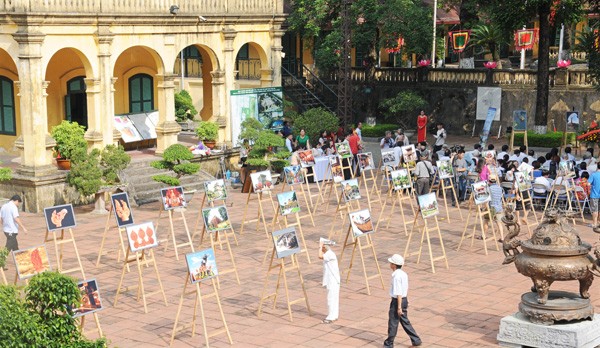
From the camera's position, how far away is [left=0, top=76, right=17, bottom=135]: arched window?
101ft

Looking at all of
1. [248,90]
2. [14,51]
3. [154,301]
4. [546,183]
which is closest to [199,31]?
[248,90]

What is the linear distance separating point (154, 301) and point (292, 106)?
64.6ft

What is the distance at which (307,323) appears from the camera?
17734mm

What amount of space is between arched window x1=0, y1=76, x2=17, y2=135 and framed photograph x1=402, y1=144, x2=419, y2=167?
11.6 metres

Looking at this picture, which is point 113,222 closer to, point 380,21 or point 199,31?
point 199,31

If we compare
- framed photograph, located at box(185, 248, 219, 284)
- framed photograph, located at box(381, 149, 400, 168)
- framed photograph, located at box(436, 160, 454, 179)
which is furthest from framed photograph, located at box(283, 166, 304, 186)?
framed photograph, located at box(185, 248, 219, 284)

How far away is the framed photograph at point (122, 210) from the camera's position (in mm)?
20703

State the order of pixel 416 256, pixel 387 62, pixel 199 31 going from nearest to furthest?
pixel 416 256 → pixel 199 31 → pixel 387 62

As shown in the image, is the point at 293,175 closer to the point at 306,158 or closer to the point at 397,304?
the point at 306,158

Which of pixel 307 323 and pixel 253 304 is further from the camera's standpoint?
pixel 253 304

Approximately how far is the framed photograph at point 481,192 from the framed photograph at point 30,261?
9.68 metres

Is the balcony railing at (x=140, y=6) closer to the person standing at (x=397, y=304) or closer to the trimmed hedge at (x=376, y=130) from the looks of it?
the trimmed hedge at (x=376, y=130)

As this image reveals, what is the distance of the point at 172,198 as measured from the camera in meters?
22.1

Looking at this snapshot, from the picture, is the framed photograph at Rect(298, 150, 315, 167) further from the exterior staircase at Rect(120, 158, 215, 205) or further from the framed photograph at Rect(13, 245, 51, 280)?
the framed photograph at Rect(13, 245, 51, 280)
